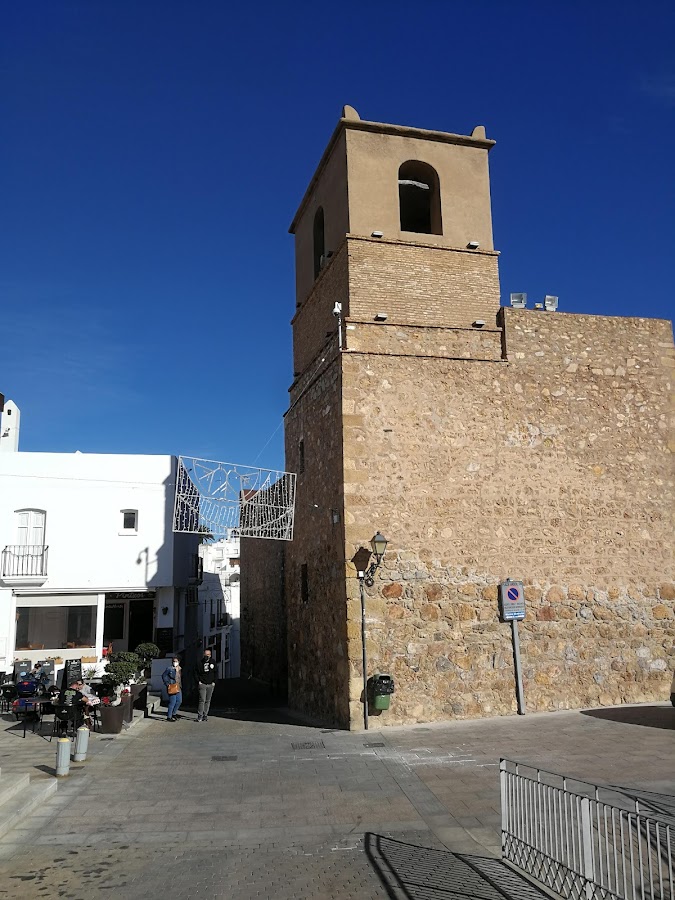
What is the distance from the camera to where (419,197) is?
54.0ft

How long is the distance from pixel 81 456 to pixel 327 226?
27.8 feet

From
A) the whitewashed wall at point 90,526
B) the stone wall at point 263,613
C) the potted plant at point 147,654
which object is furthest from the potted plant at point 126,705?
the stone wall at point 263,613

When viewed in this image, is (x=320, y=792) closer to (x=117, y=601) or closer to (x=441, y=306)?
(x=441, y=306)

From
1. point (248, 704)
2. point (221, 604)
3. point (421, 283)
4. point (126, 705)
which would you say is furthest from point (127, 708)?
point (221, 604)

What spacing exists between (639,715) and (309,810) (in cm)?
727

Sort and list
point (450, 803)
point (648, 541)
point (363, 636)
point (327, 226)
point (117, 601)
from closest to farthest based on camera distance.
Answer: point (450, 803), point (363, 636), point (648, 541), point (327, 226), point (117, 601)

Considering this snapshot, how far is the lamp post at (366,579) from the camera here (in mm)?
11781

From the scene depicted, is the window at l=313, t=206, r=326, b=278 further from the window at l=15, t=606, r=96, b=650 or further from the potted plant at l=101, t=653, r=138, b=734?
the window at l=15, t=606, r=96, b=650

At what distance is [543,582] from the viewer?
12992mm

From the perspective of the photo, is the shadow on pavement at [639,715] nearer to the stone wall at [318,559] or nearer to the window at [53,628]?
the stone wall at [318,559]

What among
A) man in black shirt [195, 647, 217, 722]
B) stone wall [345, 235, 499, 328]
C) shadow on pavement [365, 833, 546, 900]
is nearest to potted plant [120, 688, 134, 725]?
man in black shirt [195, 647, 217, 722]

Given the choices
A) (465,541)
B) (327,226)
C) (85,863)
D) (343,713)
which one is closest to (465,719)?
(343,713)

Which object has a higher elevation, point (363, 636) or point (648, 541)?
point (648, 541)

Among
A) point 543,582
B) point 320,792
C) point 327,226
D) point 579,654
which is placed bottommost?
point 320,792
